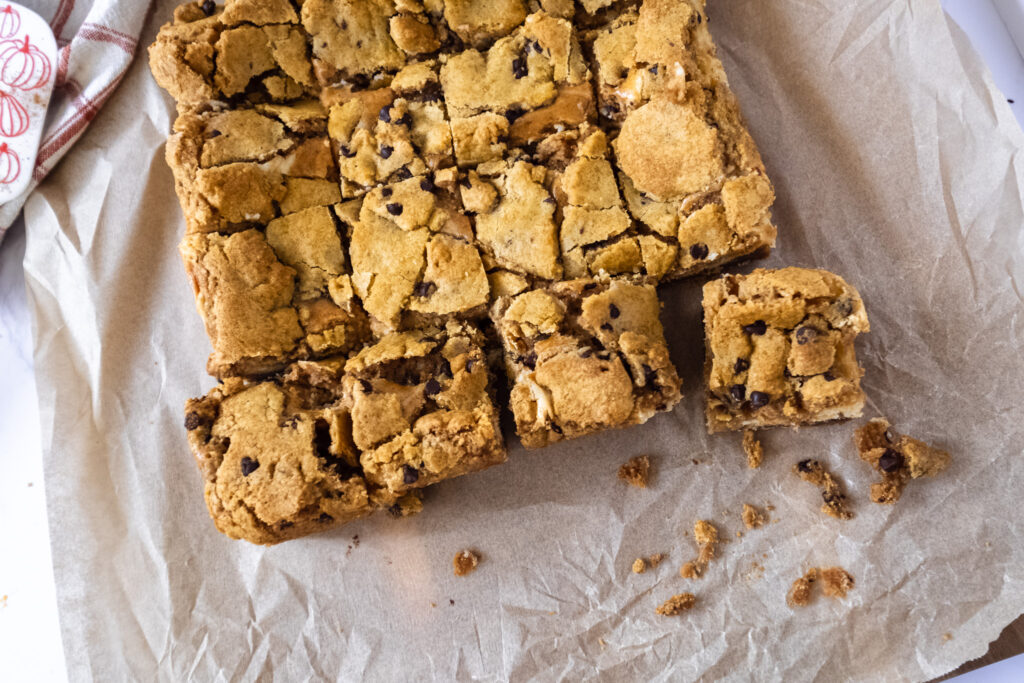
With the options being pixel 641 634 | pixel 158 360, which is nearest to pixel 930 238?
pixel 641 634

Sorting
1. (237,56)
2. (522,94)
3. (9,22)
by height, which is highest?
(9,22)

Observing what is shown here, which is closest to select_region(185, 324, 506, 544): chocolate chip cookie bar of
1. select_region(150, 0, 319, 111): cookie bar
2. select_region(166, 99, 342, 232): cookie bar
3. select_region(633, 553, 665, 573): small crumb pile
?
select_region(166, 99, 342, 232): cookie bar

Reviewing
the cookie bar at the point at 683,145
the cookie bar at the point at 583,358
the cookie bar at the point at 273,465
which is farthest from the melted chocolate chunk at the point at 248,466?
the cookie bar at the point at 683,145

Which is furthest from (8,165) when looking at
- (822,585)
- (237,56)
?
(822,585)

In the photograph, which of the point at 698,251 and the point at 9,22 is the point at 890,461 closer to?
the point at 698,251

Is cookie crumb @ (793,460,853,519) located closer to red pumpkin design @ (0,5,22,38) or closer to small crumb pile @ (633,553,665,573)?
small crumb pile @ (633,553,665,573)
